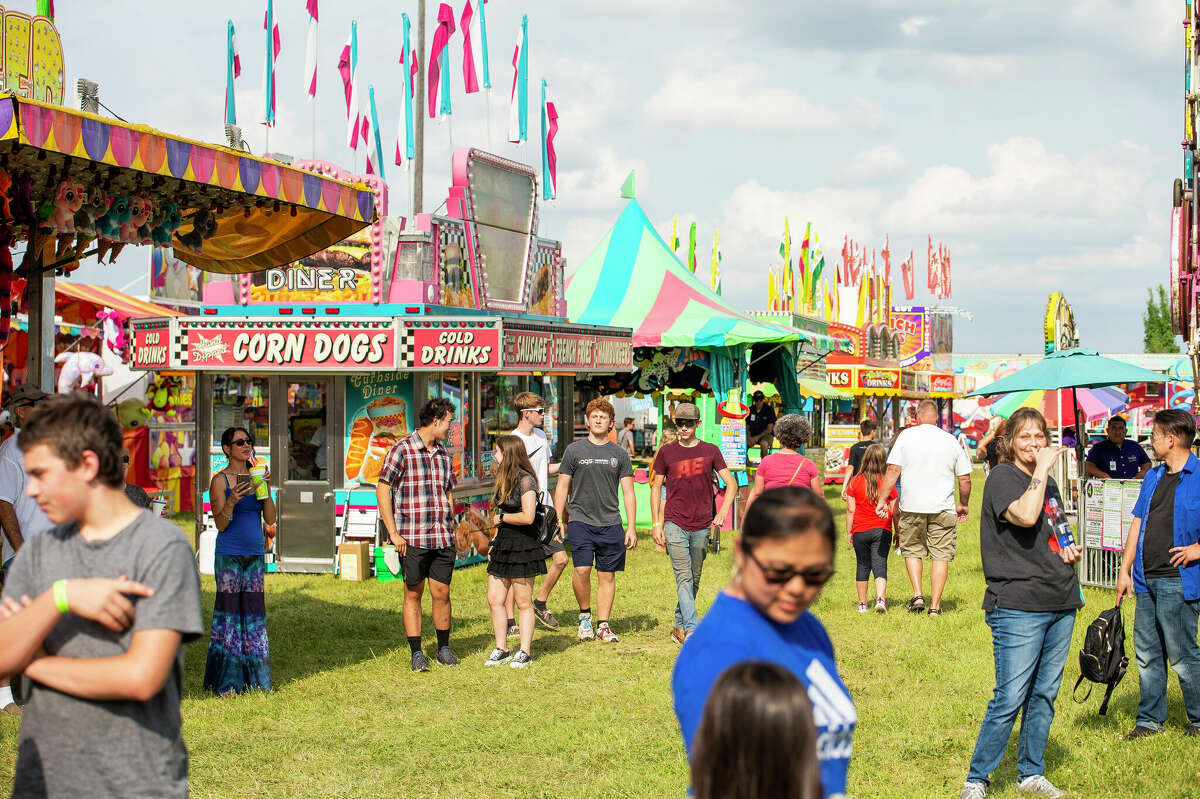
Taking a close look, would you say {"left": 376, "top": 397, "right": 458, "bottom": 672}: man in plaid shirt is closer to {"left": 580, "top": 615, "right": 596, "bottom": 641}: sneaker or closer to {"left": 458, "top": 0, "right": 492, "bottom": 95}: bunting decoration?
{"left": 580, "top": 615, "right": 596, "bottom": 641}: sneaker

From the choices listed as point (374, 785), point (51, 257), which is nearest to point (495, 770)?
point (374, 785)

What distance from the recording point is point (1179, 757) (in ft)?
18.7

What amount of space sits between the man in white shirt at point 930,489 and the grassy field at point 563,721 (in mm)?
468

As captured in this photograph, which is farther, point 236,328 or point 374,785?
point 236,328

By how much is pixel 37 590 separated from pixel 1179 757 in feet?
17.5

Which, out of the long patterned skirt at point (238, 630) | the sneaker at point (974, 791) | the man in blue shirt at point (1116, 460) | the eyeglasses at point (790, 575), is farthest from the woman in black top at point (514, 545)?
the man in blue shirt at point (1116, 460)

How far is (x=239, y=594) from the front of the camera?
23.6ft

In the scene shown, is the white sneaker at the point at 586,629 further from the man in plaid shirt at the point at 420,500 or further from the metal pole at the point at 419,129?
the metal pole at the point at 419,129

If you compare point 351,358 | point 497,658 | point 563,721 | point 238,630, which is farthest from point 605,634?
point 351,358

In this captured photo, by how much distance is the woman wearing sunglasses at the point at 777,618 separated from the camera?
94.9 inches

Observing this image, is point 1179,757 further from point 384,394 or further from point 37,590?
point 384,394

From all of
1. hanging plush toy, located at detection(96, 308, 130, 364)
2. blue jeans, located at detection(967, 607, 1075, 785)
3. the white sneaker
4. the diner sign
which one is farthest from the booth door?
blue jeans, located at detection(967, 607, 1075, 785)

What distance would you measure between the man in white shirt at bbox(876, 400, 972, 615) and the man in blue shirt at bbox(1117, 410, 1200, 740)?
3.54 meters

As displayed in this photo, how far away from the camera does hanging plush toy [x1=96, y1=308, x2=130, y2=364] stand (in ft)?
57.0
